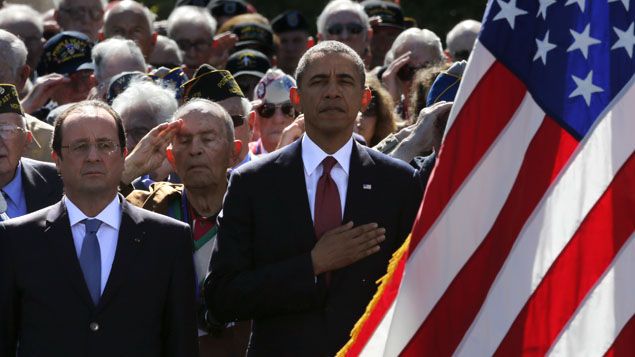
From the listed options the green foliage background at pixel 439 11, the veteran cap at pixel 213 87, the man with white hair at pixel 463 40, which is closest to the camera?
the veteran cap at pixel 213 87

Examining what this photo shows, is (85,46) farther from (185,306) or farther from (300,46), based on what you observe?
(185,306)

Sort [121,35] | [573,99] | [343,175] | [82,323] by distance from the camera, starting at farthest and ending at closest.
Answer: [121,35] → [343,175] → [82,323] → [573,99]

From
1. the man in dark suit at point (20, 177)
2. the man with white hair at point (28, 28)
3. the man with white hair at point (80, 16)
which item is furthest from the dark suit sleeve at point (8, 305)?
the man with white hair at point (80, 16)

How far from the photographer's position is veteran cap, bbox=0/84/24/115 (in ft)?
25.6

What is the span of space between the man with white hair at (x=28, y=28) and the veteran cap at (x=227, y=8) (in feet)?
10.1

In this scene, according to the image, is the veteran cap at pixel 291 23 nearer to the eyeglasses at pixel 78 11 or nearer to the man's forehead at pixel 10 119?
the eyeglasses at pixel 78 11

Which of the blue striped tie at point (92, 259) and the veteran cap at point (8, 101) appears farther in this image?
the veteran cap at point (8, 101)

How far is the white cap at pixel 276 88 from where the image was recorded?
9.88 metres

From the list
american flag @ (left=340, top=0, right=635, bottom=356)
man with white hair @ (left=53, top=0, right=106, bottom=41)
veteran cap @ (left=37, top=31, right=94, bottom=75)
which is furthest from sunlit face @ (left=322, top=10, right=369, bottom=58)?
american flag @ (left=340, top=0, right=635, bottom=356)

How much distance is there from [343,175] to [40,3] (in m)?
10.2

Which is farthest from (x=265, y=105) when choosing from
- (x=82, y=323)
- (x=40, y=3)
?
(x=40, y=3)

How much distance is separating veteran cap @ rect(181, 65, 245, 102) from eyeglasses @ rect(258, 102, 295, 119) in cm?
87

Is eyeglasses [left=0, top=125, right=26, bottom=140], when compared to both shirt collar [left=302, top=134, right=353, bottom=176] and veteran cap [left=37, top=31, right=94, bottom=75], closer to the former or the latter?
shirt collar [left=302, top=134, right=353, bottom=176]

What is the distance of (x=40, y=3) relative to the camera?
1602cm
